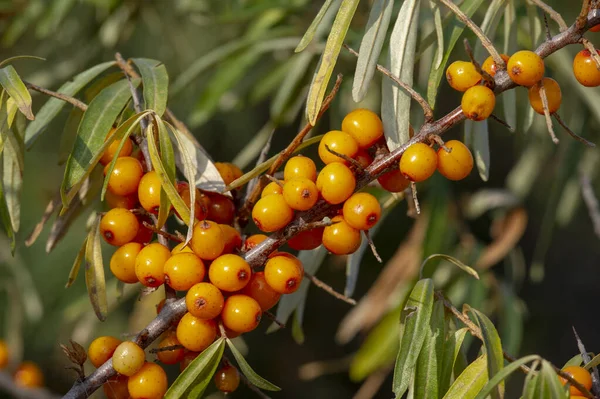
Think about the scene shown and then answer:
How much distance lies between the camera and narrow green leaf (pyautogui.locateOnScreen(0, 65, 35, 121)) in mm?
699

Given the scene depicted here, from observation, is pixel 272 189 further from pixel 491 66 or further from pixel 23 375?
pixel 23 375

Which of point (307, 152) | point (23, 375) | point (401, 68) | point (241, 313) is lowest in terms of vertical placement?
point (23, 375)

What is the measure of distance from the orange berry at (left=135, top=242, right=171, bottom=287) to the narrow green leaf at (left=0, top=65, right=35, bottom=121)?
0.17 metres

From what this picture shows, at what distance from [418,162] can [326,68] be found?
127 millimetres

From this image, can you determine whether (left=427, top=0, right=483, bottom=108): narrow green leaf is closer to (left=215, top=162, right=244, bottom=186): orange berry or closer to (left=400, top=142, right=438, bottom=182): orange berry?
(left=400, top=142, right=438, bottom=182): orange berry

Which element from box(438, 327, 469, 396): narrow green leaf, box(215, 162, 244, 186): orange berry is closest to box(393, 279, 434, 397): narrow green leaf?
box(438, 327, 469, 396): narrow green leaf

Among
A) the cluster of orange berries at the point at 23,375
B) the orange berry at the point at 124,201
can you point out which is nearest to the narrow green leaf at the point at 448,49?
the orange berry at the point at 124,201

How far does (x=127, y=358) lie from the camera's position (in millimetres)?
675

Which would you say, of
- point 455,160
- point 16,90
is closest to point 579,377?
point 455,160

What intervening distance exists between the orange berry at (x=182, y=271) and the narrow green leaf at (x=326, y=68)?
173 mm

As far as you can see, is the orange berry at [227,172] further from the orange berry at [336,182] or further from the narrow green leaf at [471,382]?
the narrow green leaf at [471,382]

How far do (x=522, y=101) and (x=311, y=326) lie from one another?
4.34ft

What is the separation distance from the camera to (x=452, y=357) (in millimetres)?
727

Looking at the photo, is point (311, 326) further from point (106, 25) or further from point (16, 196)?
point (16, 196)
